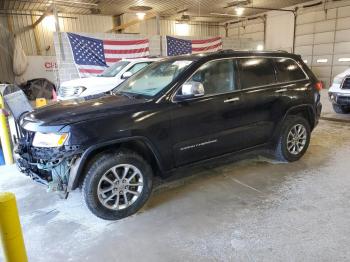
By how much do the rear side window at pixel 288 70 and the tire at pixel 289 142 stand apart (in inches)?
22.6

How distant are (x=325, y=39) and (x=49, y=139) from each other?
15.2m

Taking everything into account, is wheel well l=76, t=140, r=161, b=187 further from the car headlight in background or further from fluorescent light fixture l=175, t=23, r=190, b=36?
fluorescent light fixture l=175, t=23, r=190, b=36

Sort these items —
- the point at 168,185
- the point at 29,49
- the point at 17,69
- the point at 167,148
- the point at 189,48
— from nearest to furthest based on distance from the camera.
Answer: the point at 167,148
the point at 168,185
the point at 189,48
the point at 17,69
the point at 29,49

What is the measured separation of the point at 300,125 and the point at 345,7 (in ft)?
39.8

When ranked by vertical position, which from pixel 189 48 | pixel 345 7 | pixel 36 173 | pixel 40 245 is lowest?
pixel 40 245

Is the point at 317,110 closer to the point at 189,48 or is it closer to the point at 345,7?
the point at 189,48

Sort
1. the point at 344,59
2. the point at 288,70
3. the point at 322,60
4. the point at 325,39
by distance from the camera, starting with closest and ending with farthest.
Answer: the point at 288,70, the point at 344,59, the point at 325,39, the point at 322,60

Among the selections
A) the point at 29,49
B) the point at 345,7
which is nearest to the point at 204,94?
the point at 345,7

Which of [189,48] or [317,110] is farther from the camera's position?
[189,48]

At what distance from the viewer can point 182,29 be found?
18812 mm

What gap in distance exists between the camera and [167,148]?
2949mm

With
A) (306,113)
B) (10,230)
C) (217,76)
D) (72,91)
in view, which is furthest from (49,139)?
(72,91)

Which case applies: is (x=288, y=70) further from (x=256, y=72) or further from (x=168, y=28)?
(x=168, y=28)

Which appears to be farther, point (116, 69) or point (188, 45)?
point (188, 45)
